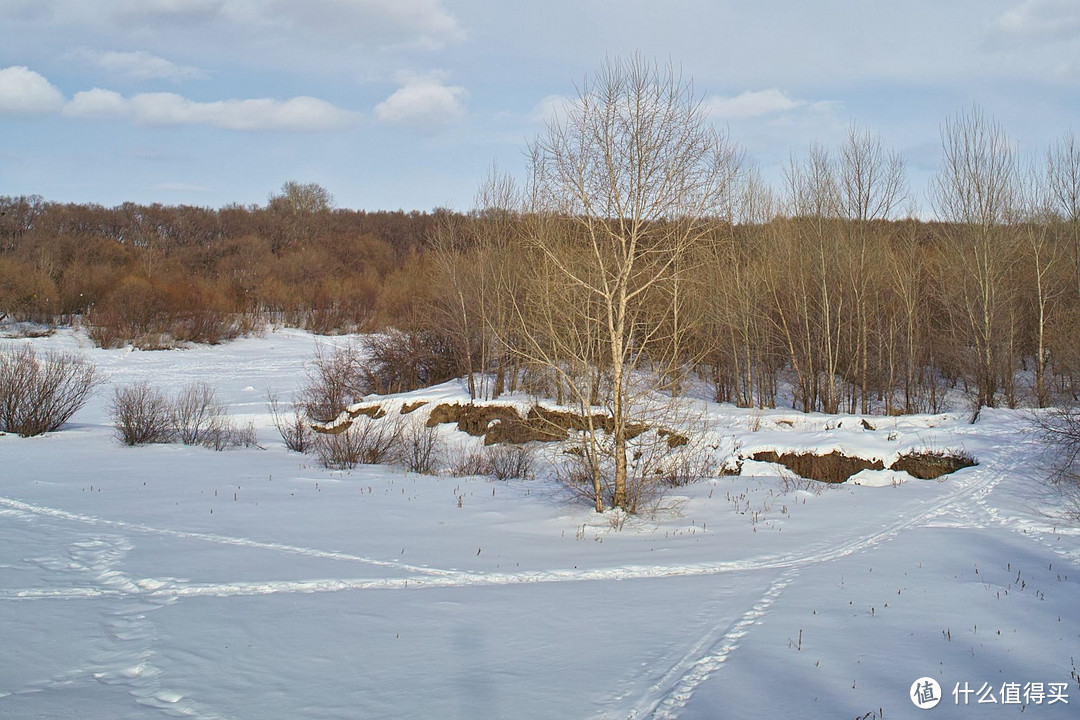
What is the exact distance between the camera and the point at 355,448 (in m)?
20.1

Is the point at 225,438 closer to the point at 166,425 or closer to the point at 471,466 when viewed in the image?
the point at 166,425

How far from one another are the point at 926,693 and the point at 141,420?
20.9 meters

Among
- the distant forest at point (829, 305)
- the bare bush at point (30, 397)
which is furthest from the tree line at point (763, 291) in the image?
the bare bush at point (30, 397)

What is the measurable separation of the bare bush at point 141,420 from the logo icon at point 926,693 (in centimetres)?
2058

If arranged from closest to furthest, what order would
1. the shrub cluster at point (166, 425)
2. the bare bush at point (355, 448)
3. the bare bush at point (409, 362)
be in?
the bare bush at point (355, 448)
the shrub cluster at point (166, 425)
the bare bush at point (409, 362)

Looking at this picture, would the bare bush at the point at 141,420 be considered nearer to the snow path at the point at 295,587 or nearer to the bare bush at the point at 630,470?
the snow path at the point at 295,587

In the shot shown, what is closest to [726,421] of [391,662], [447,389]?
[447,389]

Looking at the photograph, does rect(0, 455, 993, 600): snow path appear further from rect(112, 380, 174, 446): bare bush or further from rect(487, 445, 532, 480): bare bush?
rect(112, 380, 174, 446): bare bush

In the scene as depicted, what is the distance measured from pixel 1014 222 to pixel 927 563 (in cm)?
2423

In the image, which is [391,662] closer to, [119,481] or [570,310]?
[570,310]

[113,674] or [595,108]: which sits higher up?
[595,108]

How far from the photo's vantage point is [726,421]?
75.6 feet

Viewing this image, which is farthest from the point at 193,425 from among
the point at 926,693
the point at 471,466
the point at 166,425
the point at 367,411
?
the point at 926,693

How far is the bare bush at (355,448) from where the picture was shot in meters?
19.3
